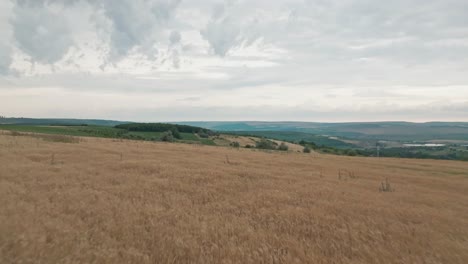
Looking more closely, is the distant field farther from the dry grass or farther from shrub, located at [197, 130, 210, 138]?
the dry grass

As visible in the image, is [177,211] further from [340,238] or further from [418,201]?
[418,201]

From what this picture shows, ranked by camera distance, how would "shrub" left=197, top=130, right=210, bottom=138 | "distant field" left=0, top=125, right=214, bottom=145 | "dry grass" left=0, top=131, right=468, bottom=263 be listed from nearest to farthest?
"dry grass" left=0, top=131, right=468, bottom=263 < "distant field" left=0, top=125, right=214, bottom=145 < "shrub" left=197, top=130, right=210, bottom=138

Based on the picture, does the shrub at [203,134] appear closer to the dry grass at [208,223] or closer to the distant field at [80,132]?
the distant field at [80,132]

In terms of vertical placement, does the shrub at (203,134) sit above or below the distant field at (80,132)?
below

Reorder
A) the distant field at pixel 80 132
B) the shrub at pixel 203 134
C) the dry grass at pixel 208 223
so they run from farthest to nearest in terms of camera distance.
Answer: the shrub at pixel 203 134 < the distant field at pixel 80 132 < the dry grass at pixel 208 223

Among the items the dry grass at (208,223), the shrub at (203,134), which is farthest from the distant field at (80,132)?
the dry grass at (208,223)

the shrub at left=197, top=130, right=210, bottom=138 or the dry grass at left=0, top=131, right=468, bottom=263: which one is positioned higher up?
the dry grass at left=0, top=131, right=468, bottom=263

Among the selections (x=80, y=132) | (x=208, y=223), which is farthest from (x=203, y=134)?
(x=208, y=223)

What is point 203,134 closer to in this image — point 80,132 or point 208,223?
point 80,132

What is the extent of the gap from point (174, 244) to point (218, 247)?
0.92 metres

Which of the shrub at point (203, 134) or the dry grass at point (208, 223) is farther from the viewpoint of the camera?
the shrub at point (203, 134)

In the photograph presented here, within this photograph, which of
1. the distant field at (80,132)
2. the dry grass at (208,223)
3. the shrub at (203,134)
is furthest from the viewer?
the shrub at (203,134)

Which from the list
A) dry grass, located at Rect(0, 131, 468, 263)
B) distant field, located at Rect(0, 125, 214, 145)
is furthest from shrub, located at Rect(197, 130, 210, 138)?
dry grass, located at Rect(0, 131, 468, 263)

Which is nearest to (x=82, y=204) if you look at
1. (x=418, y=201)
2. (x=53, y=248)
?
(x=53, y=248)
